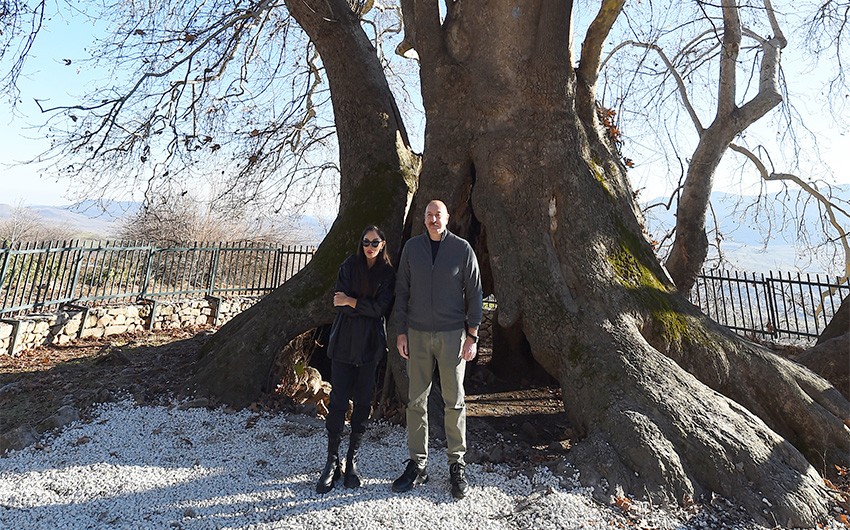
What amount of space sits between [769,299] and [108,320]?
14198 mm

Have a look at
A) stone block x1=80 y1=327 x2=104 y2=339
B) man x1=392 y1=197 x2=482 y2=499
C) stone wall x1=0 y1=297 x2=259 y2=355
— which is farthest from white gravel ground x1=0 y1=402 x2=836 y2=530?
stone block x1=80 y1=327 x2=104 y2=339

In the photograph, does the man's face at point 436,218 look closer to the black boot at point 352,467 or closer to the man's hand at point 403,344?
the man's hand at point 403,344

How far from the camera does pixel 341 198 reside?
6453 millimetres

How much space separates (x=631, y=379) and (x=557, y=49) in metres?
3.67

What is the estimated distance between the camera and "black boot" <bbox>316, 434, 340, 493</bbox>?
3.11m

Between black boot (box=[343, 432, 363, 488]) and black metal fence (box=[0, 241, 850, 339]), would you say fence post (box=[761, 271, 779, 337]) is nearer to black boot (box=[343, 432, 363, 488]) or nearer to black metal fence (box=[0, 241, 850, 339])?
black metal fence (box=[0, 241, 850, 339])

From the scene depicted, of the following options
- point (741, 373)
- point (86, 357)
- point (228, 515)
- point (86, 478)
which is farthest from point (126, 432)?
point (741, 373)

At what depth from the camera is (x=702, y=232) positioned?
6395mm

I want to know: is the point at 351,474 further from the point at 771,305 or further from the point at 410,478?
the point at 771,305

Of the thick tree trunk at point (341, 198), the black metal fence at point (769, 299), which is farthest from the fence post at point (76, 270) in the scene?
the black metal fence at point (769, 299)

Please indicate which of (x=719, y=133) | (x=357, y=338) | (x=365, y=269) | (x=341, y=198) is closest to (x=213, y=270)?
(x=341, y=198)

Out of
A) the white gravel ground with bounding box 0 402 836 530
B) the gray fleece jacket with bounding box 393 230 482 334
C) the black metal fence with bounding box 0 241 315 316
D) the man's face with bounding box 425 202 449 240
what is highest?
the man's face with bounding box 425 202 449 240

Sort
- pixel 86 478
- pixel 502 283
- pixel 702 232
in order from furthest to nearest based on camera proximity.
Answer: pixel 702 232 < pixel 502 283 < pixel 86 478

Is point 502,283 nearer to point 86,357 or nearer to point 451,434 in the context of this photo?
point 451,434
